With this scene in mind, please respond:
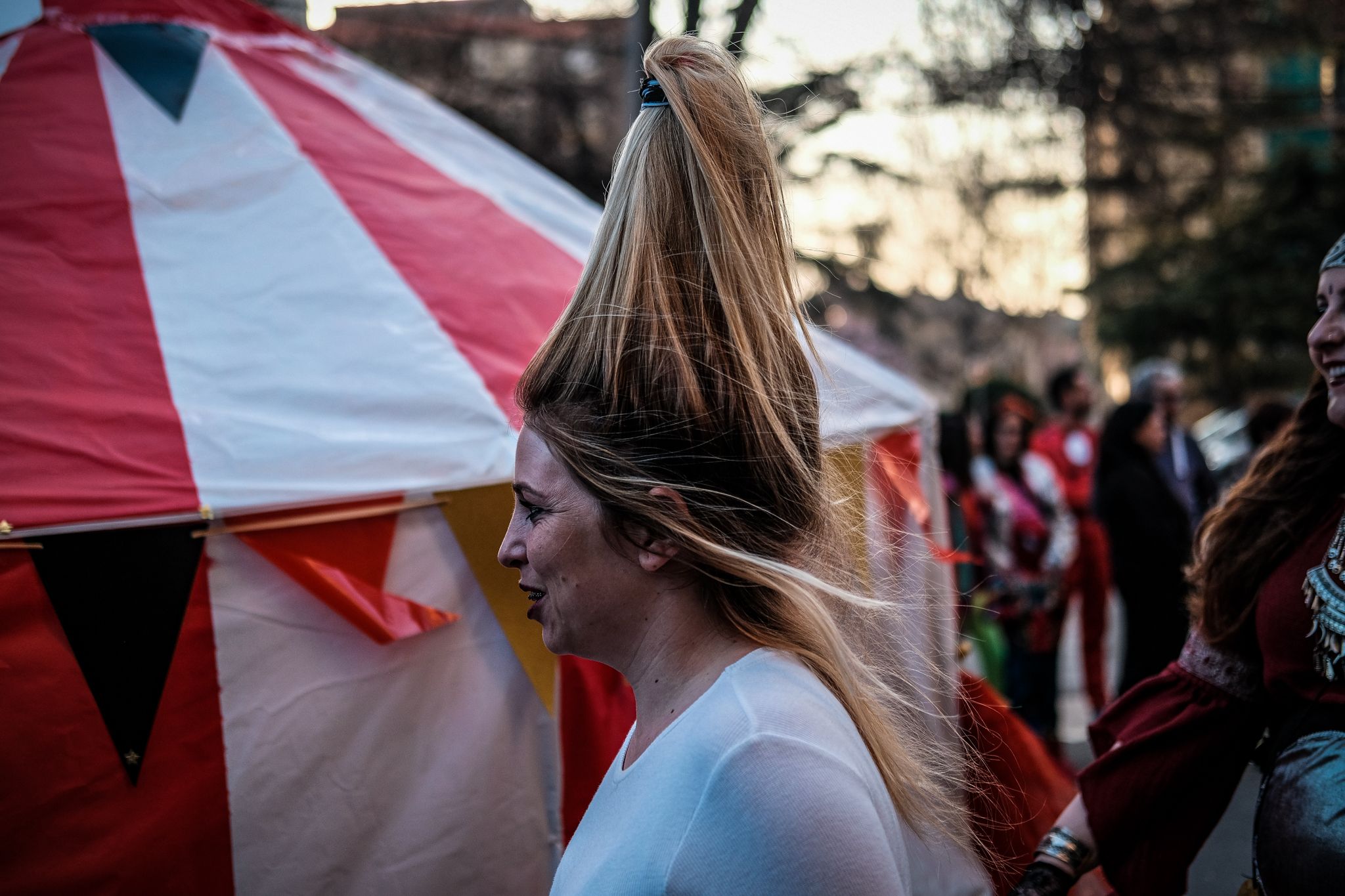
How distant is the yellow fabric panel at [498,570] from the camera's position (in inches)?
103

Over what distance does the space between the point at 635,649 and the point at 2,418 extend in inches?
66.8

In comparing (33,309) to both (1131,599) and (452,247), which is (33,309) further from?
(1131,599)

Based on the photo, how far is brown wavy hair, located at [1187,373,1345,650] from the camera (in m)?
2.06

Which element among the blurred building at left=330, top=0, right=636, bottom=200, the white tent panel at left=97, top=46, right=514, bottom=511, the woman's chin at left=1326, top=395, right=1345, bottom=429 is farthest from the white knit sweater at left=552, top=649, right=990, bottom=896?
the blurred building at left=330, top=0, right=636, bottom=200

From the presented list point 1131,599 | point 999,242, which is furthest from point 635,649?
point 999,242

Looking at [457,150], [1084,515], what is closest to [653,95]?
[457,150]

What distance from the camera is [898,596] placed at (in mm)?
1819

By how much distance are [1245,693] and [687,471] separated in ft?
4.56

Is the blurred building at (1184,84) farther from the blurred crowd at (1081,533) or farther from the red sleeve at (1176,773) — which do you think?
the red sleeve at (1176,773)

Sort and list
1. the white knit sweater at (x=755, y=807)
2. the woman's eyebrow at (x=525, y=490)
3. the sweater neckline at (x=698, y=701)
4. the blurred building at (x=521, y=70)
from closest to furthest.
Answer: the white knit sweater at (x=755, y=807)
the sweater neckline at (x=698, y=701)
the woman's eyebrow at (x=525, y=490)
the blurred building at (x=521, y=70)

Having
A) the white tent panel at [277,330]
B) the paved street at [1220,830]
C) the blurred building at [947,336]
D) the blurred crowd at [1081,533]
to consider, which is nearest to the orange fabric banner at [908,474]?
the paved street at [1220,830]

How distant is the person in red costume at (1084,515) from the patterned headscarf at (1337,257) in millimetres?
4111

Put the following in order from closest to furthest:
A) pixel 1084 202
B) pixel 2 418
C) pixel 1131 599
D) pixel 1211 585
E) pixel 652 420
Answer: pixel 652 420 → pixel 1211 585 → pixel 2 418 → pixel 1131 599 → pixel 1084 202

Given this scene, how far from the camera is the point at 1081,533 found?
638cm
